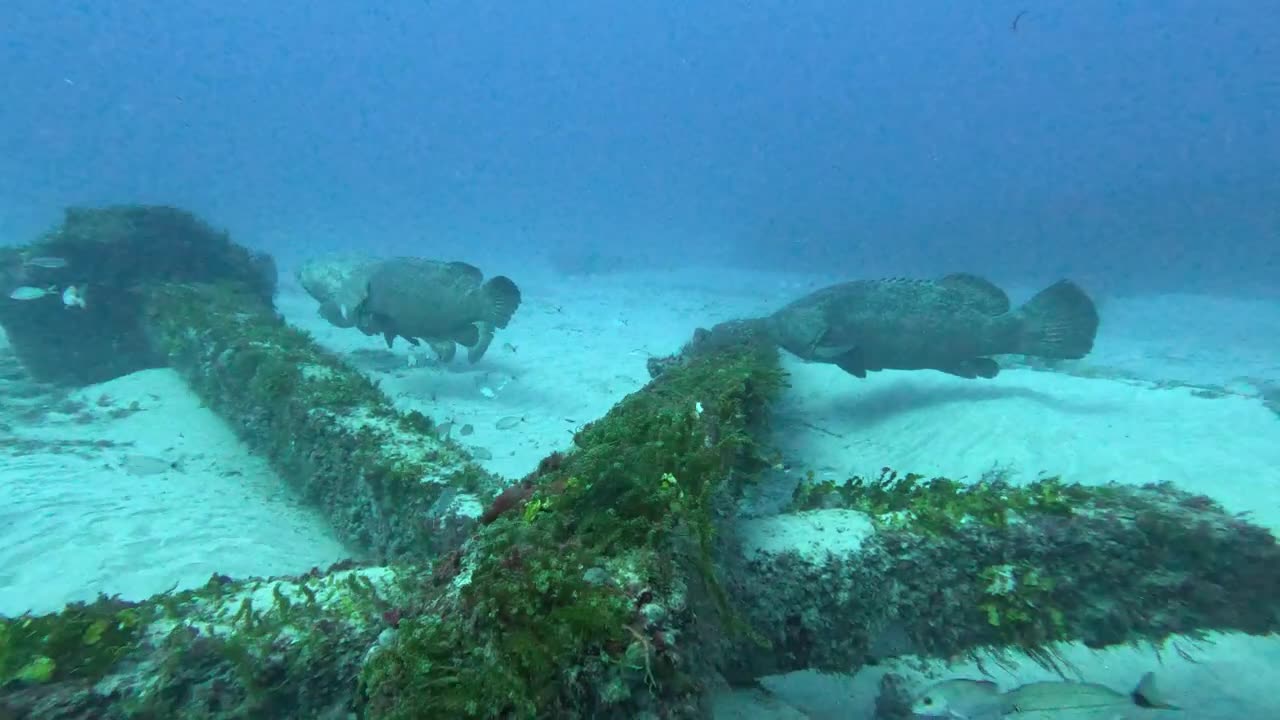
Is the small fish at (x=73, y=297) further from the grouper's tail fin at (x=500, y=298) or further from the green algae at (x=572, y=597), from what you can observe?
the green algae at (x=572, y=597)

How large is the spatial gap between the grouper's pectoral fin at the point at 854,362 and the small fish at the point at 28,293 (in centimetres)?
1316

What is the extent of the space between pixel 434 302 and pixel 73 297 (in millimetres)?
6057

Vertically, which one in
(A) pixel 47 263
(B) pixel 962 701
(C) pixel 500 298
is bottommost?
(B) pixel 962 701

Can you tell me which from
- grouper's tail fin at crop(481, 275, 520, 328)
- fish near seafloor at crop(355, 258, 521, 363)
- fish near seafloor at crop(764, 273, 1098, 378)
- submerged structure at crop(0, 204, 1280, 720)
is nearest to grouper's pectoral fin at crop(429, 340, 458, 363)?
fish near seafloor at crop(355, 258, 521, 363)

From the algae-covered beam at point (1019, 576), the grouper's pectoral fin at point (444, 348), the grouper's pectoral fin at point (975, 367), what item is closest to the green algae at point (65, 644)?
the algae-covered beam at point (1019, 576)

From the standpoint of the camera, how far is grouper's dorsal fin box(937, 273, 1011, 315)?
29.1 ft

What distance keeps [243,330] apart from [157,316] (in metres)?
2.73

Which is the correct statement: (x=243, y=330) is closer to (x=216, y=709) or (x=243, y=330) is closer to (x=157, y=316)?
(x=157, y=316)

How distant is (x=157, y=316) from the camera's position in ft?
31.1

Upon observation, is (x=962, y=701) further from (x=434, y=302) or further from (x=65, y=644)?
(x=434, y=302)

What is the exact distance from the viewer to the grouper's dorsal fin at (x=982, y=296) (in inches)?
349

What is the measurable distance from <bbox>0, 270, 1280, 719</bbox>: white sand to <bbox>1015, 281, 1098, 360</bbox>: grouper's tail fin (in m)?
0.84

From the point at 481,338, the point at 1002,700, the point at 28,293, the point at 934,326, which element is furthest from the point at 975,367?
the point at 28,293

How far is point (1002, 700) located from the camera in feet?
9.65
